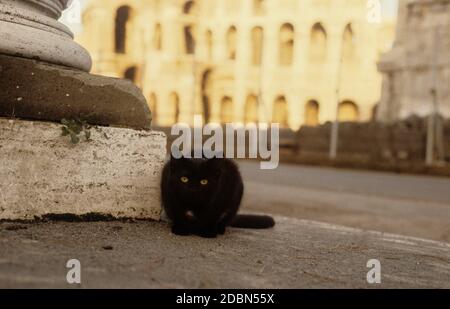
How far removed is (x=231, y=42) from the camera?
40125 mm

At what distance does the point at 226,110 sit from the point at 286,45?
7286 millimetres

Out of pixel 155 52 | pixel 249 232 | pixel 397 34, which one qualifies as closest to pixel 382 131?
pixel 397 34

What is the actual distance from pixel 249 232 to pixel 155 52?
36.1 meters

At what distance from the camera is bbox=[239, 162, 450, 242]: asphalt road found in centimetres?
587

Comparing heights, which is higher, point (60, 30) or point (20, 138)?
point (60, 30)

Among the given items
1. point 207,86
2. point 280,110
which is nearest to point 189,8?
point 207,86

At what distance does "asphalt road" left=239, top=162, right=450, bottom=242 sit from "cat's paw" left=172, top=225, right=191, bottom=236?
3.07m

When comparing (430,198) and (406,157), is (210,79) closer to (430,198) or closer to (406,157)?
(406,157)

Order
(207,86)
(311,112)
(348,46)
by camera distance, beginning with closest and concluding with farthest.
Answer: (207,86) → (311,112) → (348,46)

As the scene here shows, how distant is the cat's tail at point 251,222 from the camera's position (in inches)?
142

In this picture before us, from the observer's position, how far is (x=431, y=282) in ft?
7.86

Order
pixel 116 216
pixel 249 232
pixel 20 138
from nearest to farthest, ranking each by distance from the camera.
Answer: pixel 20 138 → pixel 116 216 → pixel 249 232

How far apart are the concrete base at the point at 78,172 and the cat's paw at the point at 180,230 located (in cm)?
33

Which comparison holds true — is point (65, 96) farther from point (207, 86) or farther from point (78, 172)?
point (207, 86)
